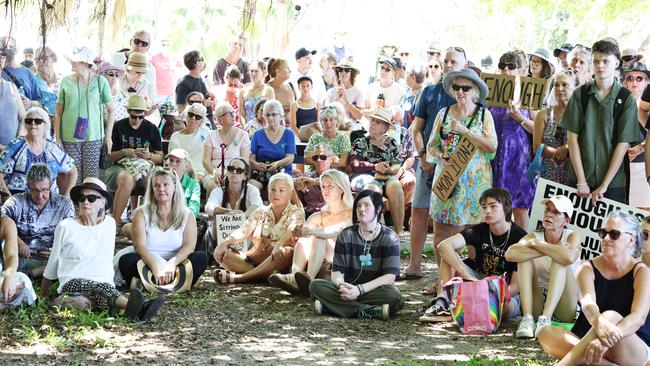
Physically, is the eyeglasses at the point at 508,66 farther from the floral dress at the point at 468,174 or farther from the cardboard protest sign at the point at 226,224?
the cardboard protest sign at the point at 226,224

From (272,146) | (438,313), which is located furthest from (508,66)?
(272,146)

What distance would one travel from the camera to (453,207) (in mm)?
8891

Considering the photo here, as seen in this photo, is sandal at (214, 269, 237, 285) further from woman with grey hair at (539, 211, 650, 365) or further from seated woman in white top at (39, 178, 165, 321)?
woman with grey hair at (539, 211, 650, 365)

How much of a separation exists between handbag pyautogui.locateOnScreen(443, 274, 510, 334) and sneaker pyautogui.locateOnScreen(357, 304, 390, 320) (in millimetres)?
580

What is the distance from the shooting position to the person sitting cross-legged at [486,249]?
820cm

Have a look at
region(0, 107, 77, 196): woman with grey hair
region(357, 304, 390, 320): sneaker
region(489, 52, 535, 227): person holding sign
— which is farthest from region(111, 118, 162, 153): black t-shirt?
region(357, 304, 390, 320): sneaker

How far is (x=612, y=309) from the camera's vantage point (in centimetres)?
656

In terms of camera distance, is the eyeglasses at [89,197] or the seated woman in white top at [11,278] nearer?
the seated woman in white top at [11,278]

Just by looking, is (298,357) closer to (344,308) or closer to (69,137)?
(344,308)

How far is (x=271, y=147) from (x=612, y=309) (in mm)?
5679

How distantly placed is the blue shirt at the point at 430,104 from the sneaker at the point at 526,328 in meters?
2.19

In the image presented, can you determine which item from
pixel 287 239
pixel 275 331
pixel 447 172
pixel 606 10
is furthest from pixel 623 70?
pixel 606 10

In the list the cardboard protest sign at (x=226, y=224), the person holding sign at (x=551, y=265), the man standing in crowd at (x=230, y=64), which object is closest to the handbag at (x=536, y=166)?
the person holding sign at (x=551, y=265)

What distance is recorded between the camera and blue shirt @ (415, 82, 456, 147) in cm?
930
